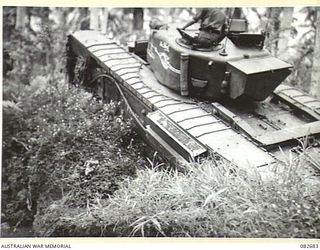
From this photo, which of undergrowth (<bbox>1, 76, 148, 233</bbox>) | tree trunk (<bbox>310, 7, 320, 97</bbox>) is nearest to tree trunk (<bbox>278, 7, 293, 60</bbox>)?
tree trunk (<bbox>310, 7, 320, 97</bbox>)

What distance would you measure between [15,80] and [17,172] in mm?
2545

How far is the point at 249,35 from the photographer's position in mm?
5492

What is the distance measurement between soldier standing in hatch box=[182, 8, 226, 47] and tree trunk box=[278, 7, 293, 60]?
225 cm

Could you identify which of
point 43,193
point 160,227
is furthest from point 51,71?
point 160,227

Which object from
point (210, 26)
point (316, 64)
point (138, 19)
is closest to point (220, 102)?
point (210, 26)

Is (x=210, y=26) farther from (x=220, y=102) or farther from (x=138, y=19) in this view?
(x=138, y=19)

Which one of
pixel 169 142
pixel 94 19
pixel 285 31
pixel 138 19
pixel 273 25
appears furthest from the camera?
pixel 138 19

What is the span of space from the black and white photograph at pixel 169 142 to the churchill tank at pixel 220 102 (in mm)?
16

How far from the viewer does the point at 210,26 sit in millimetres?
5234

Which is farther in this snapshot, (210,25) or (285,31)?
(285,31)

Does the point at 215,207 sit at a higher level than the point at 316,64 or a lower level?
lower

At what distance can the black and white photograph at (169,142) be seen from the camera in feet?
13.0

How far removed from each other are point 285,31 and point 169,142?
358 centimetres
